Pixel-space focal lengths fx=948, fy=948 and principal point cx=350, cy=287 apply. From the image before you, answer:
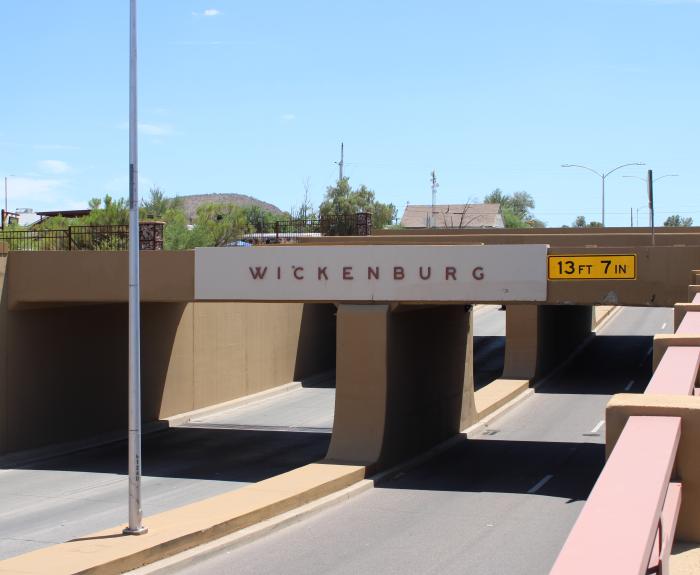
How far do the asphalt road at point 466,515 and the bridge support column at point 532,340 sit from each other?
26.5ft

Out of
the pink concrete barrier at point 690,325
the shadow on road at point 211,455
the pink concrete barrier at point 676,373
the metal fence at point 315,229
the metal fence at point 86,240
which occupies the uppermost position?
the metal fence at point 315,229

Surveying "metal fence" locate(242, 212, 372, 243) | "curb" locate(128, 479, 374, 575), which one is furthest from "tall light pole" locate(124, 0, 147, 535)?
"metal fence" locate(242, 212, 372, 243)

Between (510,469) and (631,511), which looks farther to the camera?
(510,469)

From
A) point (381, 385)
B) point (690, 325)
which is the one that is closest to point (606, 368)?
point (381, 385)

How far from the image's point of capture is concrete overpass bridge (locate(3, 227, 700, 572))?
21812 millimetres

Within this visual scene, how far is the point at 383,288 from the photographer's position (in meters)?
22.8

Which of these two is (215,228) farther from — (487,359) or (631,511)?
(631,511)

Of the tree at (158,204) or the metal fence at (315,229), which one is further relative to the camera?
the tree at (158,204)

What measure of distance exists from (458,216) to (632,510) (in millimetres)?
117008

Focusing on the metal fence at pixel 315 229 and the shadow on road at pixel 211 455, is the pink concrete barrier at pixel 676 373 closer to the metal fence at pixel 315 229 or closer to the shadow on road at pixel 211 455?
the shadow on road at pixel 211 455

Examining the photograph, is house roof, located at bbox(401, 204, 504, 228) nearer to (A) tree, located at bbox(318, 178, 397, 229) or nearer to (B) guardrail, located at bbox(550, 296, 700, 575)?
(A) tree, located at bbox(318, 178, 397, 229)

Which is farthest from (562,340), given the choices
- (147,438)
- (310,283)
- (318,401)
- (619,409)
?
(619,409)

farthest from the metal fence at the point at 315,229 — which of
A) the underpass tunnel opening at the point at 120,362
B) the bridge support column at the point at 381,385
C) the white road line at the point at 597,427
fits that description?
the bridge support column at the point at 381,385

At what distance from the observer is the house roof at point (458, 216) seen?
11275 centimetres
